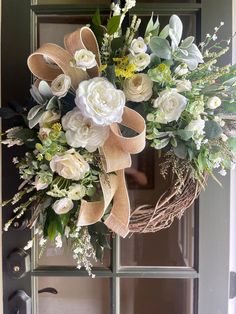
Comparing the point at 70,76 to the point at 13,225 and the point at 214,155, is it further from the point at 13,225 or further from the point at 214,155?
the point at 13,225

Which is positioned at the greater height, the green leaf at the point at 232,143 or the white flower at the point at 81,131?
the white flower at the point at 81,131

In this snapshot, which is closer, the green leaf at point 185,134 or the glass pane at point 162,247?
the green leaf at point 185,134

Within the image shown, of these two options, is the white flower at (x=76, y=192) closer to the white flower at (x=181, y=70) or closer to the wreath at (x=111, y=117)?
the wreath at (x=111, y=117)

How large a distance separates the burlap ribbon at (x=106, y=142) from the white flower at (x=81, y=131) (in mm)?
32

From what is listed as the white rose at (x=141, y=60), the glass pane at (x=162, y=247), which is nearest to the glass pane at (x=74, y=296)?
the glass pane at (x=162, y=247)

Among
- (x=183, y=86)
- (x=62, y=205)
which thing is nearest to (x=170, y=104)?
(x=183, y=86)

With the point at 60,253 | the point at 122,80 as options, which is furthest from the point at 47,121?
the point at 60,253

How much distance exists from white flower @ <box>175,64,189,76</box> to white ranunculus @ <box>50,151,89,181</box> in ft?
1.15

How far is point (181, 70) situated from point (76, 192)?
17.3 inches

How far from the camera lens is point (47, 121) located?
0.96 m

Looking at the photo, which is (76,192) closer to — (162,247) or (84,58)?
(84,58)

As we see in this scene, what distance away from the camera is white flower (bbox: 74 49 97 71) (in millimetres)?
892

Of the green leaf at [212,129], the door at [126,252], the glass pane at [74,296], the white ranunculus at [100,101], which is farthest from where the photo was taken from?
the glass pane at [74,296]

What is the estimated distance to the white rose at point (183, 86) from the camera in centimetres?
94
